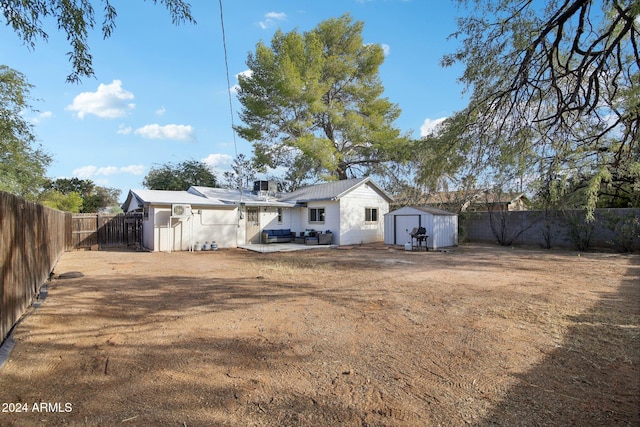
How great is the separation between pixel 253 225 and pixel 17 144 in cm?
1003

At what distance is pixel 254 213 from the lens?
17641mm

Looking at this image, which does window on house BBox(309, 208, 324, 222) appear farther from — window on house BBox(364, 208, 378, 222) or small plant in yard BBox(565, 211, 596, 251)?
small plant in yard BBox(565, 211, 596, 251)

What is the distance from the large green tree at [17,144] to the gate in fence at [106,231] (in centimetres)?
255

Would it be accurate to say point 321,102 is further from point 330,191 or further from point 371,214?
point 371,214

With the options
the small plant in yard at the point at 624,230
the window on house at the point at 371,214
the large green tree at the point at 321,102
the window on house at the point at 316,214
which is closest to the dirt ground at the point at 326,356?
the small plant in yard at the point at 624,230

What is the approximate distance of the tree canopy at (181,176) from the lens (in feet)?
97.1

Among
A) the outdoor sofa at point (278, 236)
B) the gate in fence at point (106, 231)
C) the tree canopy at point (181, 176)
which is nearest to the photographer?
the gate in fence at point (106, 231)

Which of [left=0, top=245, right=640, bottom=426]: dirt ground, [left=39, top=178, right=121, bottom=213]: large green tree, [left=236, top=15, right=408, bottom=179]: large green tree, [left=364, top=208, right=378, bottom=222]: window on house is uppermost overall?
[left=236, top=15, right=408, bottom=179]: large green tree

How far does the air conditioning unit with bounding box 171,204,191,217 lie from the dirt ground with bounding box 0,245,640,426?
7.42 meters

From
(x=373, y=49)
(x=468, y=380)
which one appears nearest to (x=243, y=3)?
(x=468, y=380)

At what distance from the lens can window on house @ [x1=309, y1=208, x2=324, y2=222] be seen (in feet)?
59.7

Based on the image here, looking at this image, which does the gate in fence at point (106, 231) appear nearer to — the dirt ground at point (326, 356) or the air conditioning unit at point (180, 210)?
the air conditioning unit at point (180, 210)

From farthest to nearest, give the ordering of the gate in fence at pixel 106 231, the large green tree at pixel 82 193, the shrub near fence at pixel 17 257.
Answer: the large green tree at pixel 82 193 < the gate in fence at pixel 106 231 < the shrub near fence at pixel 17 257

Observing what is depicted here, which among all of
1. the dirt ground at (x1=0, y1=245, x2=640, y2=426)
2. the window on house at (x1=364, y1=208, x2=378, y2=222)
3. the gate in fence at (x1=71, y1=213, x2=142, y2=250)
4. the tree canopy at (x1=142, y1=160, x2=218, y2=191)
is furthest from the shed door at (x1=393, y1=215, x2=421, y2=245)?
the tree canopy at (x1=142, y1=160, x2=218, y2=191)
